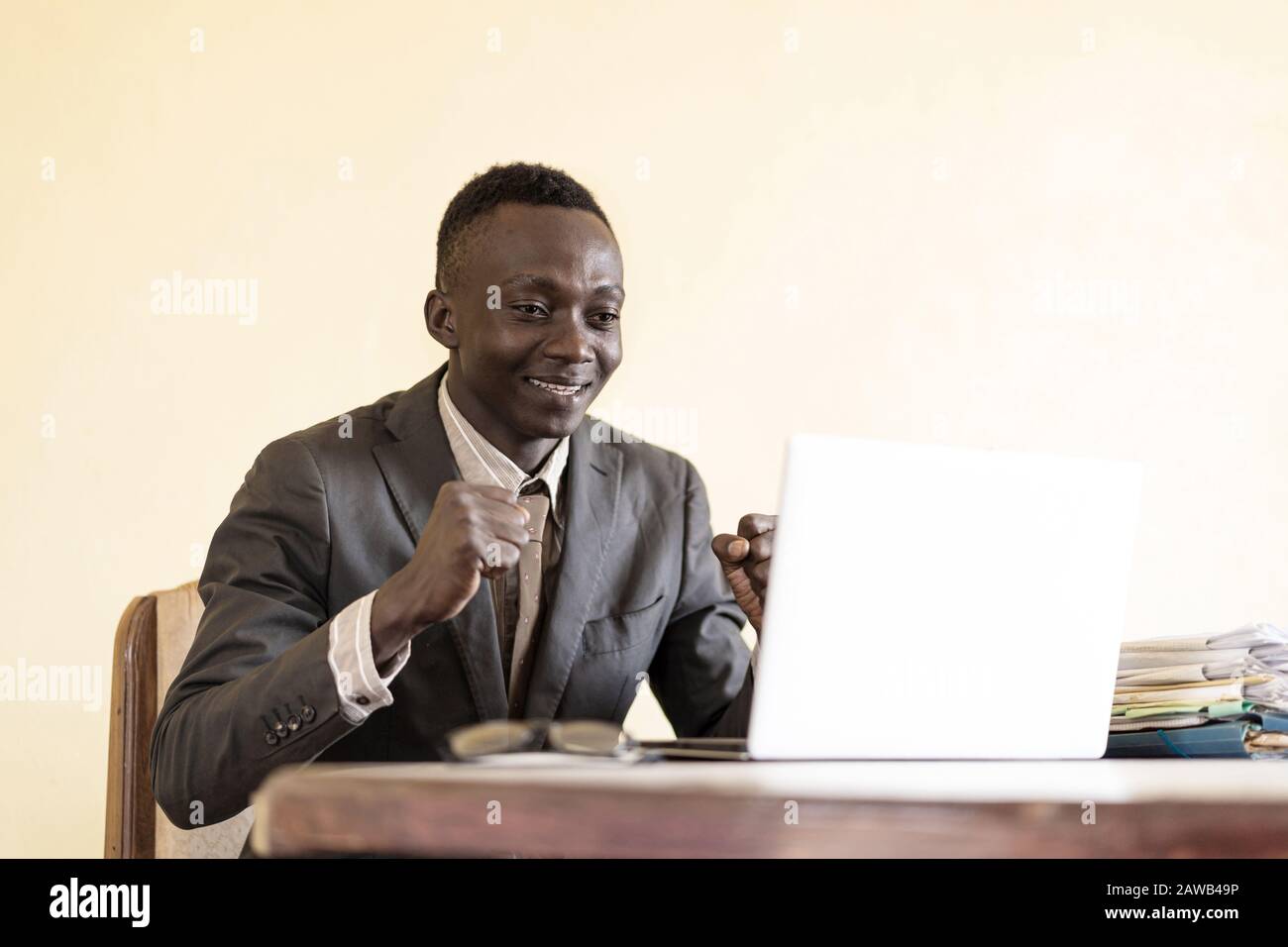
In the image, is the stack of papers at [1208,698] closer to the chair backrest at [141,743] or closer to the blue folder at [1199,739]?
the blue folder at [1199,739]

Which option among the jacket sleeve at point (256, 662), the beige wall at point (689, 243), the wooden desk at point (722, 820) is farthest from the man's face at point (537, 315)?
the beige wall at point (689, 243)

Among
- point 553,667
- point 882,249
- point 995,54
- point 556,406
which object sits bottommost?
point 553,667

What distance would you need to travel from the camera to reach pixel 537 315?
61.9 inches

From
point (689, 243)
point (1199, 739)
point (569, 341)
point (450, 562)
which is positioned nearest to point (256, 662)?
point (450, 562)

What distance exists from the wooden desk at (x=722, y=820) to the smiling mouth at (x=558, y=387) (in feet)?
2.96

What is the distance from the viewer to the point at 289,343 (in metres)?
2.66

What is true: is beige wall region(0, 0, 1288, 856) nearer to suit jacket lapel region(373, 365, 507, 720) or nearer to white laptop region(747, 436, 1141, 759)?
suit jacket lapel region(373, 365, 507, 720)

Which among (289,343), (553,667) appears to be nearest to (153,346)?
(289,343)

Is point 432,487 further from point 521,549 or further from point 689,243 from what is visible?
point 689,243

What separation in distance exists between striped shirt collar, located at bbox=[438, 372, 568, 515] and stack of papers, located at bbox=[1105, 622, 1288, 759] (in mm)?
759

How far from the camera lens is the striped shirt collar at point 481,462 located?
159 centimetres

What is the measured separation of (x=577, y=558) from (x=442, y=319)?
1.24ft
